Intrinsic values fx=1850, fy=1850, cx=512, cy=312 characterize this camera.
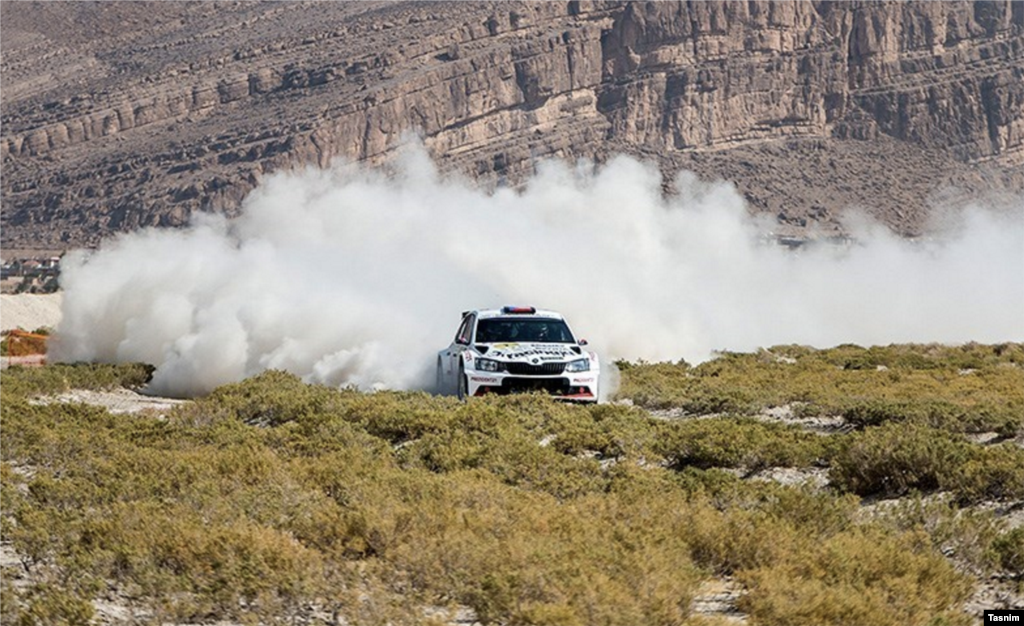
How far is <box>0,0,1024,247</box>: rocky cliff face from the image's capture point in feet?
477

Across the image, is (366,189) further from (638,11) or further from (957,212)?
(638,11)

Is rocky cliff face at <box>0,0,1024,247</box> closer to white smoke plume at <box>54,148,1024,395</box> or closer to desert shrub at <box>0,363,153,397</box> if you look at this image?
white smoke plume at <box>54,148,1024,395</box>

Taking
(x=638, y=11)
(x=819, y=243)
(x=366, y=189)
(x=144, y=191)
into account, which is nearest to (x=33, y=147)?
(x=144, y=191)

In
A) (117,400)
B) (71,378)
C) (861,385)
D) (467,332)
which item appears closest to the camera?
(467,332)

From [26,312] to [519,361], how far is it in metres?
57.6

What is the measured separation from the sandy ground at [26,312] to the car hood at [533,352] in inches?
2124

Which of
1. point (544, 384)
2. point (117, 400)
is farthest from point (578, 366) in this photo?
point (117, 400)

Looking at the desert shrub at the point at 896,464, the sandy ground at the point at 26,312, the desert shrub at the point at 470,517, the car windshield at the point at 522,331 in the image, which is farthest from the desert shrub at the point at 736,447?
the sandy ground at the point at 26,312

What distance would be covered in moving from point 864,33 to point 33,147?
246ft

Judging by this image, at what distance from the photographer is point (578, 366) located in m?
25.7

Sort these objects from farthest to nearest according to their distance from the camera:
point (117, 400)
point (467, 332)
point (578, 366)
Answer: point (117, 400) < point (467, 332) < point (578, 366)

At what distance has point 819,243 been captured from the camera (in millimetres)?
129750

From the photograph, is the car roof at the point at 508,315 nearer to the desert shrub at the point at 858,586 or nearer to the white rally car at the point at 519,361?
the white rally car at the point at 519,361

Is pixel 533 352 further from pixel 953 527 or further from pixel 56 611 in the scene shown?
pixel 56 611
